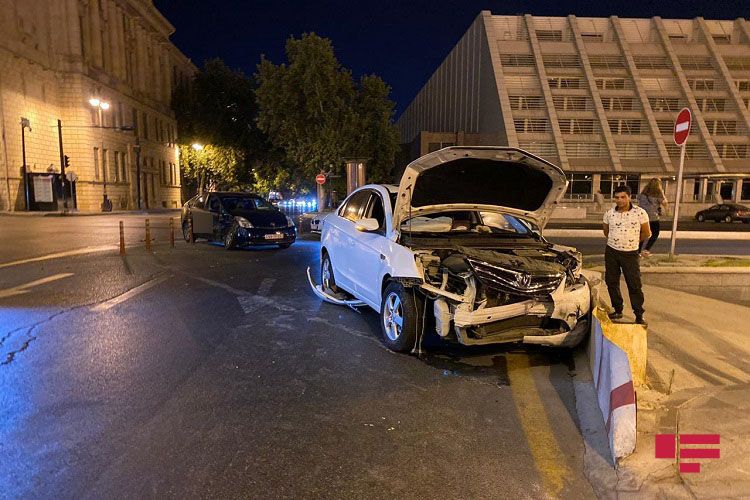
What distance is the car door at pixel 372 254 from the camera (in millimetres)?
5871

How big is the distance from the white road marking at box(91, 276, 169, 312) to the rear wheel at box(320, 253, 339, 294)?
9.95ft

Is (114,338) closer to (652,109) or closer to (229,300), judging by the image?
(229,300)

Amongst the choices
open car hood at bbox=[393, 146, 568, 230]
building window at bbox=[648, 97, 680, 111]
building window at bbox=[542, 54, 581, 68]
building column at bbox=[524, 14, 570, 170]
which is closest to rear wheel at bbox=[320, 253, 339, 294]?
open car hood at bbox=[393, 146, 568, 230]

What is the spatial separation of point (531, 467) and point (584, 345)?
2.55m

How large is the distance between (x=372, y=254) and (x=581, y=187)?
41043 millimetres

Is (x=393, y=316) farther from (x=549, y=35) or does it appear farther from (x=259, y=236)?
(x=549, y=35)

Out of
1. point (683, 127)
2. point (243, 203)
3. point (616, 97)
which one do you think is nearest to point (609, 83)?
point (616, 97)

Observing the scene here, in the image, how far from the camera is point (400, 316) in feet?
17.7

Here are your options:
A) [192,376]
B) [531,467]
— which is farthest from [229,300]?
[531,467]

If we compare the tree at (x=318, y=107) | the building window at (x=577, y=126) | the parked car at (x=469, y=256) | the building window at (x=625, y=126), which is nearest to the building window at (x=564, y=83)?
the building window at (x=577, y=126)

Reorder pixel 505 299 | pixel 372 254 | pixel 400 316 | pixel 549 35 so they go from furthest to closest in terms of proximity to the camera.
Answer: pixel 549 35 → pixel 372 254 → pixel 400 316 → pixel 505 299

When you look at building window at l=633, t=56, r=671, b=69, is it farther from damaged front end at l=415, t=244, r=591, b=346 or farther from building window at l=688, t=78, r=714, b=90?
damaged front end at l=415, t=244, r=591, b=346

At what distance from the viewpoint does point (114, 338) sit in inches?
233

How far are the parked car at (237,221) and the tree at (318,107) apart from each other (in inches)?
641
